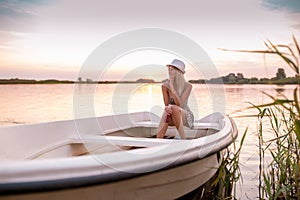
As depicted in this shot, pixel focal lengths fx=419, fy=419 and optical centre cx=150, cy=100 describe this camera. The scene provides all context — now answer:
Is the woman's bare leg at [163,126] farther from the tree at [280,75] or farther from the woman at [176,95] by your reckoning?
the tree at [280,75]

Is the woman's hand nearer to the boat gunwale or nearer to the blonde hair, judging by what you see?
the blonde hair

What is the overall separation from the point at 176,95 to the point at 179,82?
0.14m

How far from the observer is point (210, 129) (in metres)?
4.45

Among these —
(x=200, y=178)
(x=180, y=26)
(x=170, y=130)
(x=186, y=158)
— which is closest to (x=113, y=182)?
(x=186, y=158)

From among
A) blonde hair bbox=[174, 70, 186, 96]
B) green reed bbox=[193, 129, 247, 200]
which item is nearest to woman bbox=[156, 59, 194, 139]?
blonde hair bbox=[174, 70, 186, 96]

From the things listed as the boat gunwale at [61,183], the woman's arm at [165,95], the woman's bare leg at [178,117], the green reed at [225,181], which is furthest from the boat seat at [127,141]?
the woman's arm at [165,95]

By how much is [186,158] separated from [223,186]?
43.4 inches

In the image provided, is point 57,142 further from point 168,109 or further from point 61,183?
point 61,183

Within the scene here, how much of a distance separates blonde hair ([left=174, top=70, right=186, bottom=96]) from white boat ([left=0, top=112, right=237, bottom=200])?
1.96 ft

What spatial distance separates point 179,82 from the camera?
13.4 ft

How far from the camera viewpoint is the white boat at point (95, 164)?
5.49 feet

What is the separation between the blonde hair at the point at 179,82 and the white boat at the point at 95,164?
60cm

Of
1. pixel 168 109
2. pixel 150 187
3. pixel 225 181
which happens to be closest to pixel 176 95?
pixel 168 109

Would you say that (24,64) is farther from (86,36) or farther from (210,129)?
(210,129)
